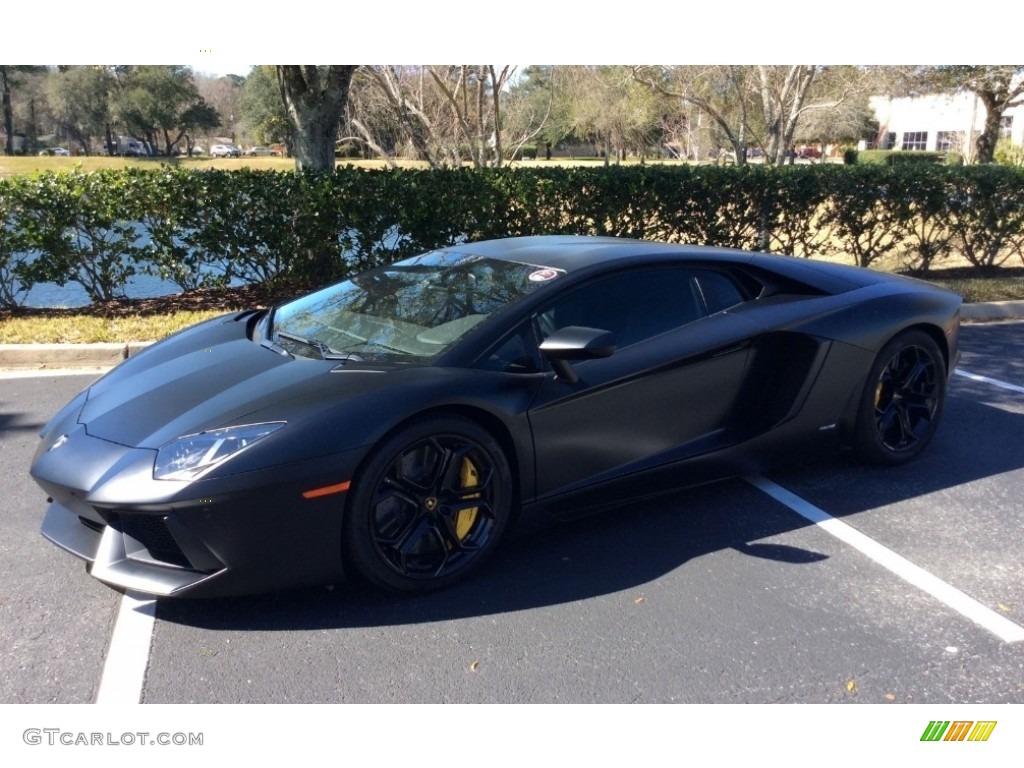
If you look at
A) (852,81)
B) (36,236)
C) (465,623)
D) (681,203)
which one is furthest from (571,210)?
(852,81)

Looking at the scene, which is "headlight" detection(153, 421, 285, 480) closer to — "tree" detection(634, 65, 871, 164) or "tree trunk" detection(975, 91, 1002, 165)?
"tree" detection(634, 65, 871, 164)

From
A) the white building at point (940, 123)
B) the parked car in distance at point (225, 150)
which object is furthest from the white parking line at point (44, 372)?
the white building at point (940, 123)

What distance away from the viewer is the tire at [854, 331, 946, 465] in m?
4.48

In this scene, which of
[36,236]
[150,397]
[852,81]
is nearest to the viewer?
[150,397]

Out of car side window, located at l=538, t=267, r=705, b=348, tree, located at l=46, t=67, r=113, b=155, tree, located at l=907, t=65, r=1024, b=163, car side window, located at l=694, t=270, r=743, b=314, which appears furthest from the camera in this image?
tree, located at l=46, t=67, r=113, b=155

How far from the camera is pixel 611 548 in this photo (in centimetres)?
372

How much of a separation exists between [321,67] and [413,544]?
779cm

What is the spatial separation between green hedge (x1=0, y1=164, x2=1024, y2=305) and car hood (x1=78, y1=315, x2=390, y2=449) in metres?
4.74

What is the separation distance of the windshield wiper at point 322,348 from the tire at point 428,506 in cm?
53

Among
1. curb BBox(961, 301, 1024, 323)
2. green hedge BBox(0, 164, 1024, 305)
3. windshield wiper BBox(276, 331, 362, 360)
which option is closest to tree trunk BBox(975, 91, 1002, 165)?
green hedge BBox(0, 164, 1024, 305)

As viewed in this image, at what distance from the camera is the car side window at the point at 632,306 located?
3.73m

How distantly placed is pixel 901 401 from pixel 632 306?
5.82 ft

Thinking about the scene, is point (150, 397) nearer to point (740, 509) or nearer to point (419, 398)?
point (419, 398)

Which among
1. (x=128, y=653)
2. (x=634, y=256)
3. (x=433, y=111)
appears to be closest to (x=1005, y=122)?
(x=433, y=111)
